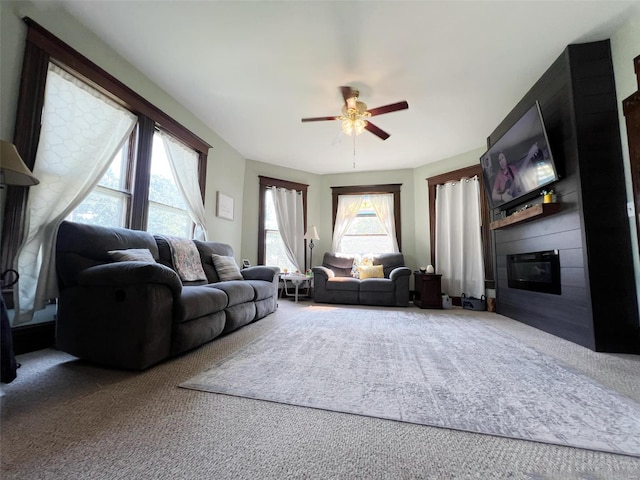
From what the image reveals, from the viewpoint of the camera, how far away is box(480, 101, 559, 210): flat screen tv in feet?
7.91

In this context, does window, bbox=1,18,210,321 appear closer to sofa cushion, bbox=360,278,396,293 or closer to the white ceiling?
the white ceiling

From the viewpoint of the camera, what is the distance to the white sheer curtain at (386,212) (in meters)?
5.30

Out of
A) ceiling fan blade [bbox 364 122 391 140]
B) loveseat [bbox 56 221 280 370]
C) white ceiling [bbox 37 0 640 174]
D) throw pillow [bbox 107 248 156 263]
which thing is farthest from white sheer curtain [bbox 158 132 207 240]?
ceiling fan blade [bbox 364 122 391 140]

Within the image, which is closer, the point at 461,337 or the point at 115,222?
the point at 461,337

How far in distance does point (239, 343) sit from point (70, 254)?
1.32 metres

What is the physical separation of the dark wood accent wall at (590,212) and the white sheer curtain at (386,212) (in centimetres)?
283

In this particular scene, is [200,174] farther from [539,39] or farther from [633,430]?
[633,430]

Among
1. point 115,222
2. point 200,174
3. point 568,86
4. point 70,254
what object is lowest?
→ point 70,254

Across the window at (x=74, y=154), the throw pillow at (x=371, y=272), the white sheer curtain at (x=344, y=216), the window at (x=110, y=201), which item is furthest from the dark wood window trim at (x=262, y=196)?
the window at (x=110, y=201)

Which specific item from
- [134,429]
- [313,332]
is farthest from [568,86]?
[134,429]

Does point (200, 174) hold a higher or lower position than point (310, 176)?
lower

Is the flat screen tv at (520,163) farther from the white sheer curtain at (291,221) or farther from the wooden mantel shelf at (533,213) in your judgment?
the white sheer curtain at (291,221)

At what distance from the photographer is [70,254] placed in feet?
5.89

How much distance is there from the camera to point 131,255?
1.99 m
